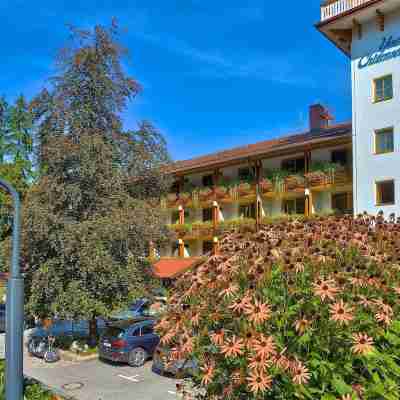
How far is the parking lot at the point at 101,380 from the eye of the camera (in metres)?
14.8

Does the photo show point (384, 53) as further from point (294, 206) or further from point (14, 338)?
point (14, 338)

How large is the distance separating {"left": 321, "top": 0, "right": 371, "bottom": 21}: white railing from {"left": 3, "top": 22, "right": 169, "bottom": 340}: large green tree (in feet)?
38.1

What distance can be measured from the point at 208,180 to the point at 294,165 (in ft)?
24.8

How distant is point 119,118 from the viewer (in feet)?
66.6

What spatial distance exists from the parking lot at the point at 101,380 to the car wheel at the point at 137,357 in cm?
21

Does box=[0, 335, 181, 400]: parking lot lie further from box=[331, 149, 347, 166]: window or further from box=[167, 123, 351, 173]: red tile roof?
box=[331, 149, 347, 166]: window

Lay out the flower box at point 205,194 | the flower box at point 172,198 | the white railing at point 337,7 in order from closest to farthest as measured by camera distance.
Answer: the white railing at point 337,7 < the flower box at point 205,194 < the flower box at point 172,198

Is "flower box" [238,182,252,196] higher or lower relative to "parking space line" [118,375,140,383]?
higher

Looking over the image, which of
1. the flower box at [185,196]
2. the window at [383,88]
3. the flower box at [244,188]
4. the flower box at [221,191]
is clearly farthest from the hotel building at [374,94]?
the flower box at [185,196]

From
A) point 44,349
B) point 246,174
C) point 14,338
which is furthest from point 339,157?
point 14,338

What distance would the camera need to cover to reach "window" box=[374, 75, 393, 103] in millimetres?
23156

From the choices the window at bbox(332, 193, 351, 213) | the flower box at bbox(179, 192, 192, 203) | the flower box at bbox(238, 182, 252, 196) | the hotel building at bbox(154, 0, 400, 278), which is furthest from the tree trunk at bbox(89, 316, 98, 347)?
the flower box at bbox(179, 192, 192, 203)

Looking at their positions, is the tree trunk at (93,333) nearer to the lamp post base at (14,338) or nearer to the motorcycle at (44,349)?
the motorcycle at (44,349)

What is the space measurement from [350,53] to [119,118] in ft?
43.9
